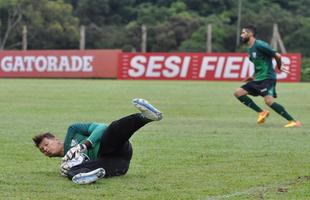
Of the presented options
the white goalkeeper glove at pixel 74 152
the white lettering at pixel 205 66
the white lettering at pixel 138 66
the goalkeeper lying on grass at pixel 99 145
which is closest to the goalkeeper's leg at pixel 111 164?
the goalkeeper lying on grass at pixel 99 145

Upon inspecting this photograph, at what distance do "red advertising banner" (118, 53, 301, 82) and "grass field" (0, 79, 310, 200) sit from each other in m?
20.9

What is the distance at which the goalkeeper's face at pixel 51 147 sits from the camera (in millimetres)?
8148

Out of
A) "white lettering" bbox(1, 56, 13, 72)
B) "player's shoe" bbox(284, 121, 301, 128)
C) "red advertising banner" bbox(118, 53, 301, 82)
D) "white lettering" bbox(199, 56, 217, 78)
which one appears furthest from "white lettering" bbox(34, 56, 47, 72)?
"player's shoe" bbox(284, 121, 301, 128)

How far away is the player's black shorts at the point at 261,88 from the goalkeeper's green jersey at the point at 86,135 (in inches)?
287

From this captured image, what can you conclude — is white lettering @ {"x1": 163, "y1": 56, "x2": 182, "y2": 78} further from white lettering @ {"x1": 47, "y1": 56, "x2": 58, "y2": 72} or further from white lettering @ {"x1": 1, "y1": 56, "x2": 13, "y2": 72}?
white lettering @ {"x1": 1, "y1": 56, "x2": 13, "y2": 72}

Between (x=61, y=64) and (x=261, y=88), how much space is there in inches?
1097

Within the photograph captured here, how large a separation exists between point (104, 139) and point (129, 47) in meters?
54.2

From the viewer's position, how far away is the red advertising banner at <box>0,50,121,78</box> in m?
41.8

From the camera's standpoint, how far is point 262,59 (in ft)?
49.7

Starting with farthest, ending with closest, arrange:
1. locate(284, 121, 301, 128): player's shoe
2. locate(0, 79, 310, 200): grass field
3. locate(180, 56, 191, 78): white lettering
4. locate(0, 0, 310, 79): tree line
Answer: locate(0, 0, 310, 79): tree line < locate(180, 56, 191, 78): white lettering < locate(284, 121, 301, 128): player's shoe < locate(0, 79, 310, 200): grass field

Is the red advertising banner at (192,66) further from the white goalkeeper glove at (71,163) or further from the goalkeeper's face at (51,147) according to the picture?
the white goalkeeper glove at (71,163)

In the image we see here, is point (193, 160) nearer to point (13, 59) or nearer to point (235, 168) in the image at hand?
point (235, 168)

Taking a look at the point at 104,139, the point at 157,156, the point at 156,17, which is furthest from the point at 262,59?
the point at 156,17

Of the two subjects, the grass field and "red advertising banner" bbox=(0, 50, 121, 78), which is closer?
the grass field
